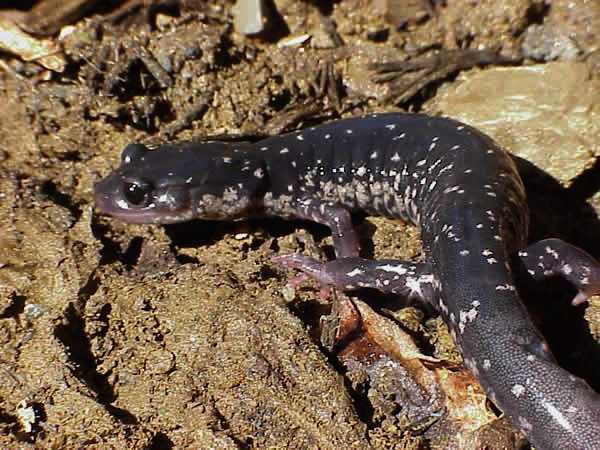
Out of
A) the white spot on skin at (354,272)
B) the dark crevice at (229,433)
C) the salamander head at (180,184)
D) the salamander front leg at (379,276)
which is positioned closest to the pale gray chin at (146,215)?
the salamander head at (180,184)

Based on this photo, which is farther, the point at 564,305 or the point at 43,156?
the point at 43,156

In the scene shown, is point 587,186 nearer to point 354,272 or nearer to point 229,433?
point 354,272

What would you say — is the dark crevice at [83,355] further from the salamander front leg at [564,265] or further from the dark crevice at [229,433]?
the salamander front leg at [564,265]

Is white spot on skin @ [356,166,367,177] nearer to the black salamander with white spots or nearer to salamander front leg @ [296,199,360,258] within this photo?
the black salamander with white spots

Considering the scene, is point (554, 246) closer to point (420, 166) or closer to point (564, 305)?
point (564, 305)

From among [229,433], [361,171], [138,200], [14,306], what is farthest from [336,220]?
[14,306]

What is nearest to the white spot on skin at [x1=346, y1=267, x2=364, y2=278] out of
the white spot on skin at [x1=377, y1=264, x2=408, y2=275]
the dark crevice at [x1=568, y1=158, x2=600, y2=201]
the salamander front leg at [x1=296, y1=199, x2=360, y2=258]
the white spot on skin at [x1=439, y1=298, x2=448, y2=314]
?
the white spot on skin at [x1=377, y1=264, x2=408, y2=275]

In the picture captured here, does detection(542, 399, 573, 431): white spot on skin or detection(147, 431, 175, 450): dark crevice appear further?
detection(147, 431, 175, 450): dark crevice

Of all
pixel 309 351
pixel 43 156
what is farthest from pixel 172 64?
pixel 309 351

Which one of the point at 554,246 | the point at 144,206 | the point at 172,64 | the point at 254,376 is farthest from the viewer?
the point at 172,64
